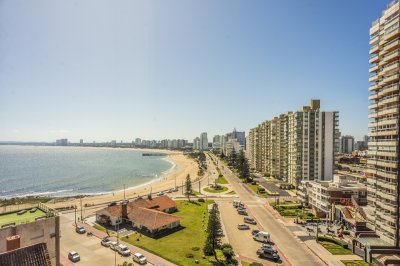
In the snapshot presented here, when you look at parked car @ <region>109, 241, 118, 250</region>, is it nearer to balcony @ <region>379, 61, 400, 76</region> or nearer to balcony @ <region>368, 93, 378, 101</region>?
balcony @ <region>368, 93, 378, 101</region>

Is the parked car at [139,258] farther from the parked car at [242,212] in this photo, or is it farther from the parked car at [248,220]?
the parked car at [242,212]

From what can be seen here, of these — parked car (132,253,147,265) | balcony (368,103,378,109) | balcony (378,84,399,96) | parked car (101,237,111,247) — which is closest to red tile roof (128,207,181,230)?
parked car (101,237,111,247)

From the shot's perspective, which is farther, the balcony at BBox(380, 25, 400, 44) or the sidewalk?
the balcony at BBox(380, 25, 400, 44)

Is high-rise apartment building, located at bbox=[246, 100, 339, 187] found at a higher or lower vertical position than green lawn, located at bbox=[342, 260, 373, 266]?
higher

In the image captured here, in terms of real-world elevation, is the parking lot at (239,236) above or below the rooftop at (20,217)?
below

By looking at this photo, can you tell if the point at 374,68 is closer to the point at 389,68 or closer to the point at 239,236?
the point at 389,68

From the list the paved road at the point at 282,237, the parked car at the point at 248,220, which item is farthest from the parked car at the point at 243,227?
the parked car at the point at 248,220

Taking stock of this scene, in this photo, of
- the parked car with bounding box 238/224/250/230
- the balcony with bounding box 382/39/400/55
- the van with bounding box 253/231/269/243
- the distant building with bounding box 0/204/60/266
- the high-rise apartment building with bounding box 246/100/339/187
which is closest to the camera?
the distant building with bounding box 0/204/60/266
